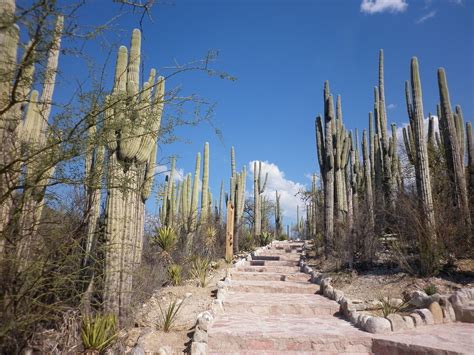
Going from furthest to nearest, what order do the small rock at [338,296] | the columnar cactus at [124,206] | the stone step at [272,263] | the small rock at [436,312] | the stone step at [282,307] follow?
the stone step at [272,263], the small rock at [338,296], the stone step at [282,307], the small rock at [436,312], the columnar cactus at [124,206]

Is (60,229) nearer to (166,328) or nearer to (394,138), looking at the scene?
(166,328)

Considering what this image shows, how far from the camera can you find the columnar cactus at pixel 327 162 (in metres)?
11.2

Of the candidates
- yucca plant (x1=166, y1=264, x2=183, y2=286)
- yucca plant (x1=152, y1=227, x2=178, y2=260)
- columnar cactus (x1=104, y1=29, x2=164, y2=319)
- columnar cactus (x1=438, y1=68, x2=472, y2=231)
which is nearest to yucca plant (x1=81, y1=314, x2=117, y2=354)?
columnar cactus (x1=104, y1=29, x2=164, y2=319)

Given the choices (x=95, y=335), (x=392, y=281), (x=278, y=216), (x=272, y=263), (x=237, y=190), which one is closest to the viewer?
(x=95, y=335)

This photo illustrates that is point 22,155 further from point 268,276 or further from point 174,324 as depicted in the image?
point 268,276

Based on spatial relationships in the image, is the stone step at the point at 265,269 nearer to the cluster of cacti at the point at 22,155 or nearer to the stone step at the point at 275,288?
the stone step at the point at 275,288

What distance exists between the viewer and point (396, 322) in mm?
5121

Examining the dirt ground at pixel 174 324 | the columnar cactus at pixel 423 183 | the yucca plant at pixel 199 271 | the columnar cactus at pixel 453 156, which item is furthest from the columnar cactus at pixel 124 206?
the columnar cactus at pixel 453 156

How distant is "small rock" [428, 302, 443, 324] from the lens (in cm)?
538

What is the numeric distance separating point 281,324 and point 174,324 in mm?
1583

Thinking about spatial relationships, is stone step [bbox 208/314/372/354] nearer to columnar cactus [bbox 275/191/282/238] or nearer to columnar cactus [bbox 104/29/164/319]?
columnar cactus [bbox 104/29/164/319]

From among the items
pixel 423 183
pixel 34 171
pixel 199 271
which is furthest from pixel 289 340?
pixel 423 183

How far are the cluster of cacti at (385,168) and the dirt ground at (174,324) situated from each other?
384 centimetres

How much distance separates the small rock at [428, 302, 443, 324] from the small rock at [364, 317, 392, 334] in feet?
2.67
